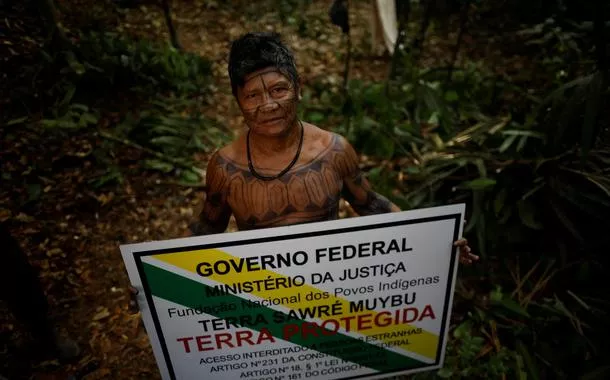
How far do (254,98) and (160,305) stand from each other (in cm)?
65

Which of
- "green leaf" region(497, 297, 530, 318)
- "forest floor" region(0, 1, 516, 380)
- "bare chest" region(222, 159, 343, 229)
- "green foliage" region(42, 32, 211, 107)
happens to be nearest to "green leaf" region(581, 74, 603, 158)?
"green leaf" region(497, 297, 530, 318)

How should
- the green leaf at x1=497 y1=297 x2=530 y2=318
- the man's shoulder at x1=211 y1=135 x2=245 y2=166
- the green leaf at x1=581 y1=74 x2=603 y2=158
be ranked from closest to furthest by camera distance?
the man's shoulder at x1=211 y1=135 x2=245 y2=166, the green leaf at x1=581 y1=74 x2=603 y2=158, the green leaf at x1=497 y1=297 x2=530 y2=318

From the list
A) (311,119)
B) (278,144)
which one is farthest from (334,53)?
(278,144)

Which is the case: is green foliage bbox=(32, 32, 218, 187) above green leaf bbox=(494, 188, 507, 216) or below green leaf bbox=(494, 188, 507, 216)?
above

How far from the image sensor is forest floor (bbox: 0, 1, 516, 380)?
218 centimetres

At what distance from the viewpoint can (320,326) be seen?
1341 millimetres

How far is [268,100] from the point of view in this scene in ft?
4.03

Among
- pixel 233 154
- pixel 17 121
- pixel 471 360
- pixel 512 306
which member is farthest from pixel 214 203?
pixel 17 121

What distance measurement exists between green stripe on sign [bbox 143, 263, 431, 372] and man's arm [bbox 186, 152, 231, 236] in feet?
1.11

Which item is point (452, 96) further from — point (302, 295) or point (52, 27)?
point (52, 27)

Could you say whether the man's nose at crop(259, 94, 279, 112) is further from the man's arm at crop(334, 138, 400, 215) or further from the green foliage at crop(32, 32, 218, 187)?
the green foliage at crop(32, 32, 218, 187)

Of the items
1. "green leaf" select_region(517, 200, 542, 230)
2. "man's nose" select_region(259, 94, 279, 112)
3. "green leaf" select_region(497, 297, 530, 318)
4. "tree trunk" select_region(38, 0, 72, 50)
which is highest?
"tree trunk" select_region(38, 0, 72, 50)

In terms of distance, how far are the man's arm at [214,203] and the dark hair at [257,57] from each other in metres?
0.27

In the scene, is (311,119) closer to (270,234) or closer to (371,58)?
(371,58)
